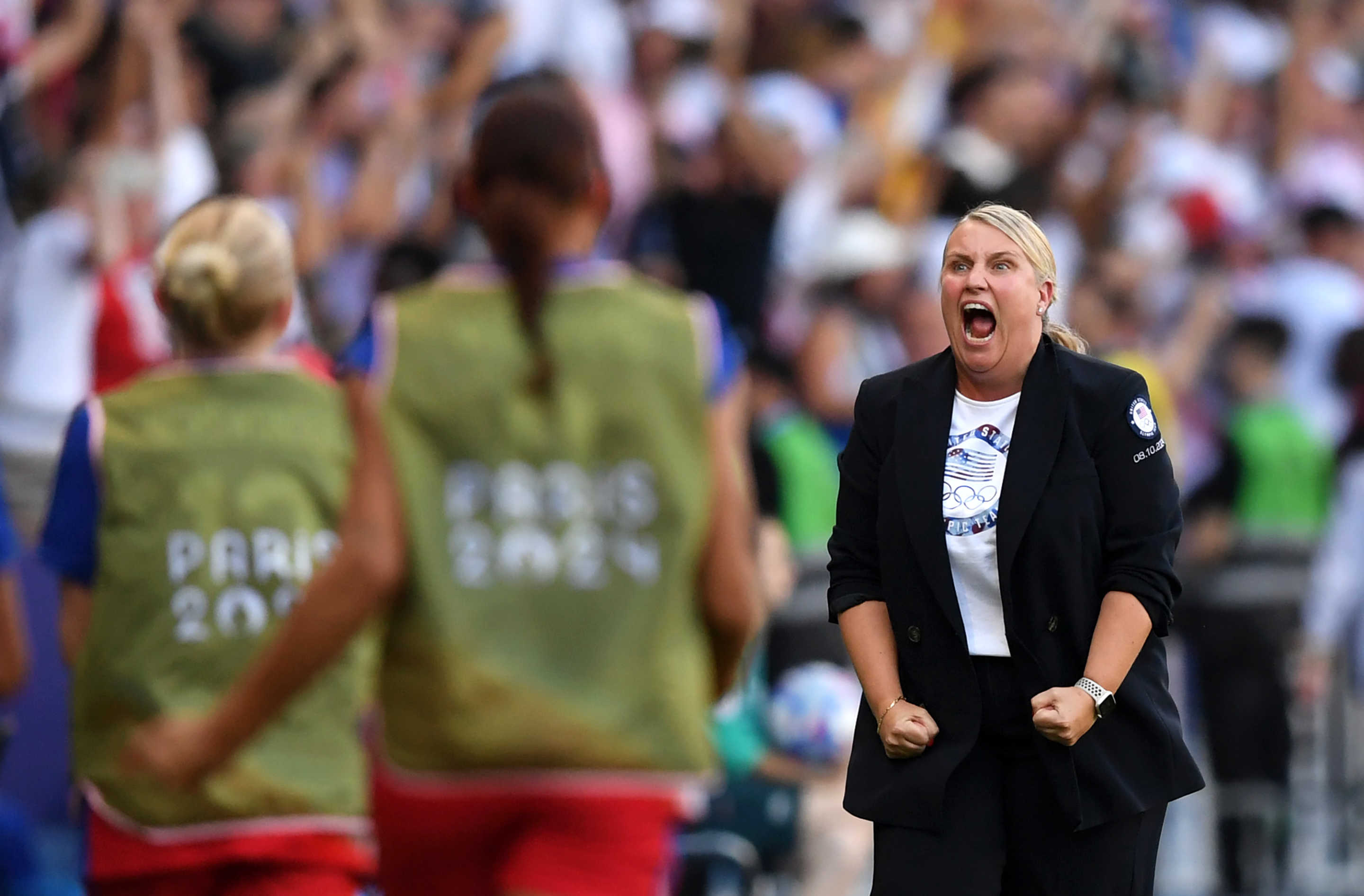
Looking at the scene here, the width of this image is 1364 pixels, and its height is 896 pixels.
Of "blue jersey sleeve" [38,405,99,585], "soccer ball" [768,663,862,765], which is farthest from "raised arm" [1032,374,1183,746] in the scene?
"soccer ball" [768,663,862,765]

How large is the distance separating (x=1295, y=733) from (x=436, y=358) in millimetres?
8280

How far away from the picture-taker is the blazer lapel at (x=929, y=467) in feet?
13.9

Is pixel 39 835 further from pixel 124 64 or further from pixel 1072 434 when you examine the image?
pixel 1072 434

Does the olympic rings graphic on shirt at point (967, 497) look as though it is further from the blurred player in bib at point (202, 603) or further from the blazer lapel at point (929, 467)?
the blurred player in bib at point (202, 603)

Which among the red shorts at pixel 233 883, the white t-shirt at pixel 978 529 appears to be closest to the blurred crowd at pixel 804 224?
the red shorts at pixel 233 883

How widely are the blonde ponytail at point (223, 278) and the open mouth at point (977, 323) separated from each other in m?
1.40

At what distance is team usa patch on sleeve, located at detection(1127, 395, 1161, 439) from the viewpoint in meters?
4.30

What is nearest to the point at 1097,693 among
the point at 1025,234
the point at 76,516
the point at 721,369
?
the point at 1025,234

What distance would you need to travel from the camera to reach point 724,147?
424 inches

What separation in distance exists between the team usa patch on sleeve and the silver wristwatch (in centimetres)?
51

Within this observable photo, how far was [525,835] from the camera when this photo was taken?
3449 millimetres

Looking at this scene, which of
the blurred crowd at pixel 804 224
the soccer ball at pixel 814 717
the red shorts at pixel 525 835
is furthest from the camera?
the blurred crowd at pixel 804 224

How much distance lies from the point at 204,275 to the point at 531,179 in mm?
1128

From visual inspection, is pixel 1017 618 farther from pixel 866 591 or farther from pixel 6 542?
pixel 6 542
